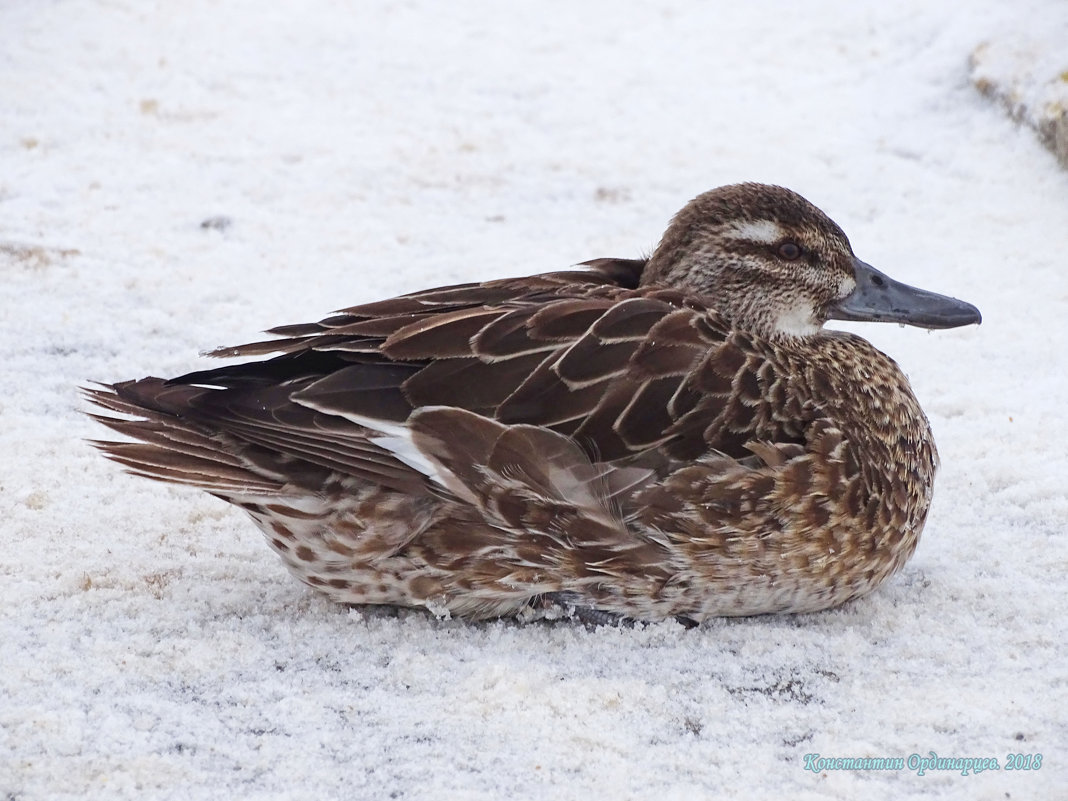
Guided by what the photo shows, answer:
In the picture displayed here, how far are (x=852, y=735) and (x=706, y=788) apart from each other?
1.46 ft

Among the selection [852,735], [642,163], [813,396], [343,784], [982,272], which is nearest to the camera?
[343,784]

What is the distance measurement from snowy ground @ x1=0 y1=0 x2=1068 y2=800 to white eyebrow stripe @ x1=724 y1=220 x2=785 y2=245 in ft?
3.73

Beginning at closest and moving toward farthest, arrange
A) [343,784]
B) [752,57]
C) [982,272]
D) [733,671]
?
[343,784], [733,671], [982,272], [752,57]

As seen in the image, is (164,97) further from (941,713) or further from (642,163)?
(941,713)

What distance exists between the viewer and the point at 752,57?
8.33 meters

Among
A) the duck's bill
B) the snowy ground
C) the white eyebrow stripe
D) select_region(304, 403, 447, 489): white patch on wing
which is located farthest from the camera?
the duck's bill

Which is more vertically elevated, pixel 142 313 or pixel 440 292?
pixel 440 292

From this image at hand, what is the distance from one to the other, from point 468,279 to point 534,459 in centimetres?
271

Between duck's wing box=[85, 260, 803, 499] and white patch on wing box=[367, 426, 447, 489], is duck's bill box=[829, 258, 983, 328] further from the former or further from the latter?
white patch on wing box=[367, 426, 447, 489]

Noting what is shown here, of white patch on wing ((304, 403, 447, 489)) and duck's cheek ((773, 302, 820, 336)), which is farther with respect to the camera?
duck's cheek ((773, 302, 820, 336))

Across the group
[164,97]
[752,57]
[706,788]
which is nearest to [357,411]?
[706,788]

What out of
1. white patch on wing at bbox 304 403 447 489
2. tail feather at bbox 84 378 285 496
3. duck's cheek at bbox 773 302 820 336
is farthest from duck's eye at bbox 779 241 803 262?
tail feather at bbox 84 378 285 496

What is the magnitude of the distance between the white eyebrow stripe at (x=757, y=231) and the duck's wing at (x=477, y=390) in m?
0.53

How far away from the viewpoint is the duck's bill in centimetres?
434
